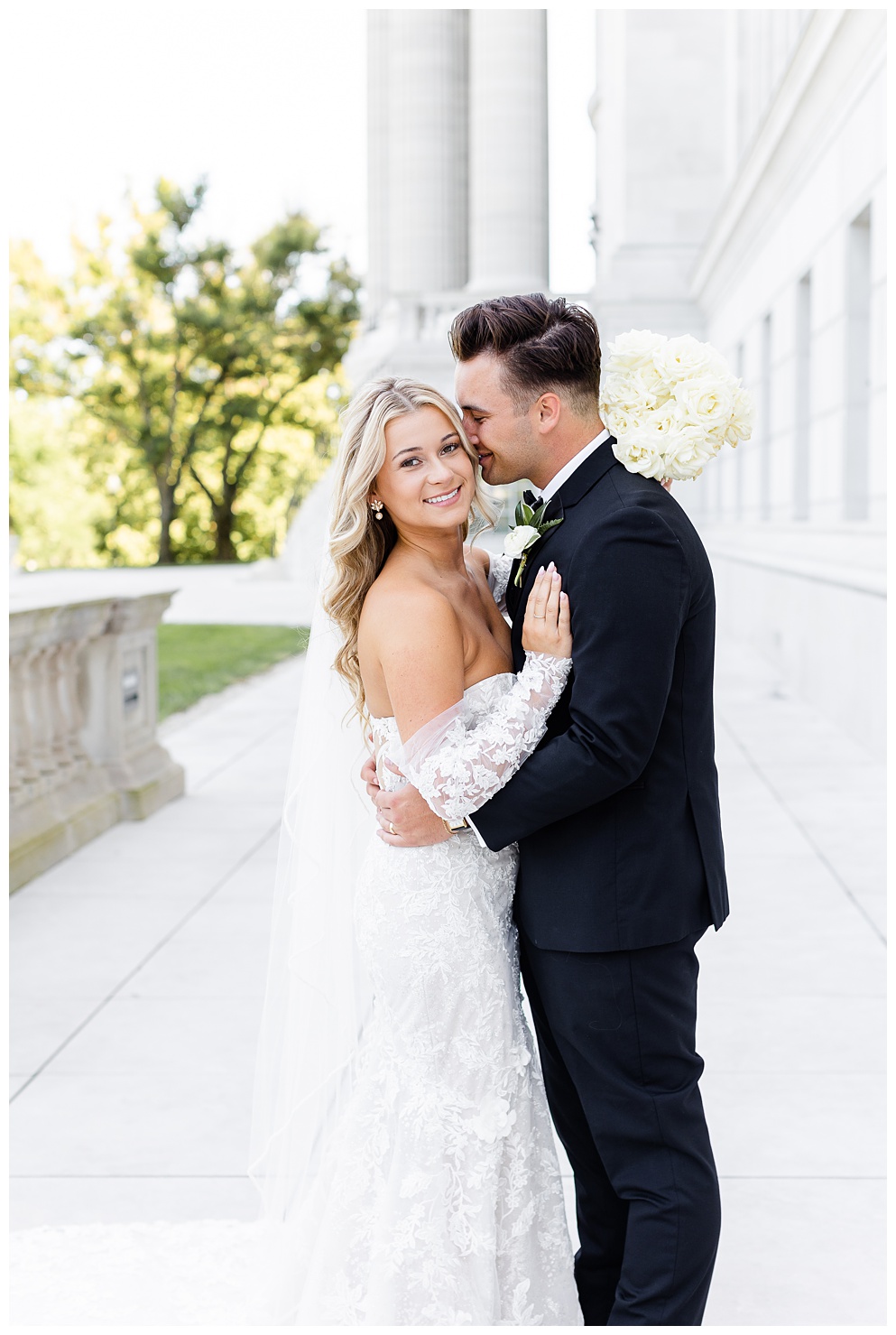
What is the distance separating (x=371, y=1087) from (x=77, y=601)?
5.56 meters

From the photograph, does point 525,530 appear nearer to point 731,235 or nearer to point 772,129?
point 772,129

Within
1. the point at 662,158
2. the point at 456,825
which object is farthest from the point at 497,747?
the point at 662,158

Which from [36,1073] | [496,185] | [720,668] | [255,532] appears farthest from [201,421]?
[36,1073]

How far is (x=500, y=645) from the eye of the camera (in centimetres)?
301

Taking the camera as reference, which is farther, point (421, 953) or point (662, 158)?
point (662, 158)

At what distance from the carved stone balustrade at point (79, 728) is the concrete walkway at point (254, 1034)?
0.63 feet

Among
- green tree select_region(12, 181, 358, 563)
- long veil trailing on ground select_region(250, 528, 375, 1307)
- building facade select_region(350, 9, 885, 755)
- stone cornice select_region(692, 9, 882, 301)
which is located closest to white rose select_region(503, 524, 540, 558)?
long veil trailing on ground select_region(250, 528, 375, 1307)

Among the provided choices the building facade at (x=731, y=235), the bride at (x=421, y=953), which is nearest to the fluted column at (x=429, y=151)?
the building facade at (x=731, y=235)

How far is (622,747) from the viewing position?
2551mm

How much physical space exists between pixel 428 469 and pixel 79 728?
20.7ft

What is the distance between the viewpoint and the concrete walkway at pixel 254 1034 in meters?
3.86

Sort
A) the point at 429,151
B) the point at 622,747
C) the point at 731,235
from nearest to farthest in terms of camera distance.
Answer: the point at 622,747 → the point at 731,235 → the point at 429,151

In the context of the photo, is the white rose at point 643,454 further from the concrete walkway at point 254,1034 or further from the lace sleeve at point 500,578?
the concrete walkway at point 254,1034

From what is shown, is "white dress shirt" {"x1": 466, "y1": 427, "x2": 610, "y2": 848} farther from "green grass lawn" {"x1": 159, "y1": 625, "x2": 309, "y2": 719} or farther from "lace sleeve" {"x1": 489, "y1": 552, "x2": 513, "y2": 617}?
"green grass lawn" {"x1": 159, "y1": 625, "x2": 309, "y2": 719}
